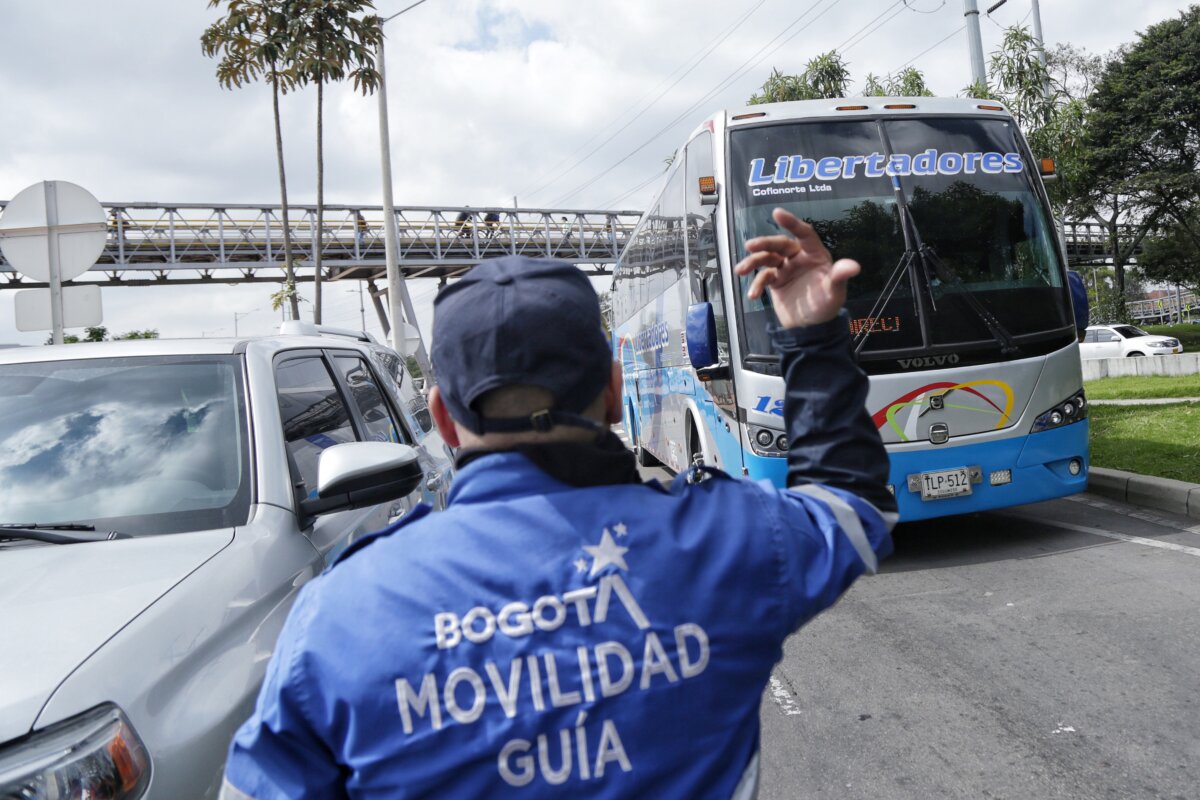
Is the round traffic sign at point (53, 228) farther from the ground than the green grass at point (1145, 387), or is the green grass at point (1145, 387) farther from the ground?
the round traffic sign at point (53, 228)

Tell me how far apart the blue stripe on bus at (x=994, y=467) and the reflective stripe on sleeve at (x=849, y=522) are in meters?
5.25

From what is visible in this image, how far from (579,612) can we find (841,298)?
0.63m

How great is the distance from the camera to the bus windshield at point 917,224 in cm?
681

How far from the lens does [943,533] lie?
7.90 m

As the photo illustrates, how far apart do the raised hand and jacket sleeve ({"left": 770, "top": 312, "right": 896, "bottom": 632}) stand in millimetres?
27

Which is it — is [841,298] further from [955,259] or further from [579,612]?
[955,259]

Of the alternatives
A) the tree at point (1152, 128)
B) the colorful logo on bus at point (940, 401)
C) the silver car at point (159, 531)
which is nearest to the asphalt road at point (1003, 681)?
the colorful logo on bus at point (940, 401)

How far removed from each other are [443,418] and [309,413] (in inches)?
92.0

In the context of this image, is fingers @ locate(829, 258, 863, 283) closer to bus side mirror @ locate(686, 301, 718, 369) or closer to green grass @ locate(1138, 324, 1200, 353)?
bus side mirror @ locate(686, 301, 718, 369)

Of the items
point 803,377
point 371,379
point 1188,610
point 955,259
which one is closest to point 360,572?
point 803,377

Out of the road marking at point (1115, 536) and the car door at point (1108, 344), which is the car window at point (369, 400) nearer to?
the road marking at point (1115, 536)

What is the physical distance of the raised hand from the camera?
1.48 meters

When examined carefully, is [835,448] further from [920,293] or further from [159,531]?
[920,293]

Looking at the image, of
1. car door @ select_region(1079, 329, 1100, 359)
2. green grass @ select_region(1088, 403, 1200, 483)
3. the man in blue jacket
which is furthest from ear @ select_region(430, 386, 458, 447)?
car door @ select_region(1079, 329, 1100, 359)
